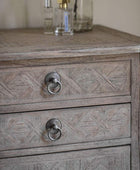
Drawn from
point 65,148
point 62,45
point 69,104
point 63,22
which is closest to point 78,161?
point 65,148

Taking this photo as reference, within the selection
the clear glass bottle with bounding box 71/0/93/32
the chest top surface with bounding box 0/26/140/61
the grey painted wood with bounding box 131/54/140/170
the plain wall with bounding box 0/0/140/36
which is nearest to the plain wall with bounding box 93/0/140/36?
the plain wall with bounding box 0/0/140/36

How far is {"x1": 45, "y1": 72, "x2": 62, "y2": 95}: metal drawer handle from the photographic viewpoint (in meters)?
1.07

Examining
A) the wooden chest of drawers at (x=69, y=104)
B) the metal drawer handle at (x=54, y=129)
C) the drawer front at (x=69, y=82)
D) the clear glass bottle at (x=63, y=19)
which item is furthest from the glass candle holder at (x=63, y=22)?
the metal drawer handle at (x=54, y=129)

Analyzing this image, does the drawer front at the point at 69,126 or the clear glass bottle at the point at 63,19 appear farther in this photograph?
the clear glass bottle at the point at 63,19

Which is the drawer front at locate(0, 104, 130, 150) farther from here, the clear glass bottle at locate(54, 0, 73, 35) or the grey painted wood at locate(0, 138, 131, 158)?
the clear glass bottle at locate(54, 0, 73, 35)

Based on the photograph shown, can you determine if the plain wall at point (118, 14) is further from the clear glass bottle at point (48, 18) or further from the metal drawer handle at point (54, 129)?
the metal drawer handle at point (54, 129)

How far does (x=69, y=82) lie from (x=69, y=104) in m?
0.07

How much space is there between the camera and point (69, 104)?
1112mm

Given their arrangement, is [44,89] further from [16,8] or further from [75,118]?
[16,8]

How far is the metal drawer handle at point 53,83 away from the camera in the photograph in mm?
1068

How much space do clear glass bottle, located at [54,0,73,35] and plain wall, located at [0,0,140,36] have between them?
15 centimetres

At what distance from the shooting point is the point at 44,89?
3.57 ft

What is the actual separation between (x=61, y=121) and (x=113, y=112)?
17 centimetres

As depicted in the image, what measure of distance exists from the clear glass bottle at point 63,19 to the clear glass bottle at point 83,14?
6 centimetres
